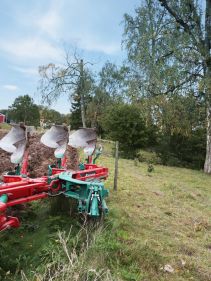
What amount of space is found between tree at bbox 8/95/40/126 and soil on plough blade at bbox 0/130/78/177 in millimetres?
47619

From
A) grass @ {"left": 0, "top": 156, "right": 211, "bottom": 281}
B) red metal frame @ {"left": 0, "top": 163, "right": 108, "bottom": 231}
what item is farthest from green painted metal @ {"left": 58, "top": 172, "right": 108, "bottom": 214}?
grass @ {"left": 0, "top": 156, "right": 211, "bottom": 281}

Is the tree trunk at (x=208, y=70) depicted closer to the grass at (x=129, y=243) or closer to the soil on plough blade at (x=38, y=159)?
the soil on plough blade at (x=38, y=159)

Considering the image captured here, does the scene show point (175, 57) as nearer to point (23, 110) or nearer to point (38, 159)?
point (38, 159)

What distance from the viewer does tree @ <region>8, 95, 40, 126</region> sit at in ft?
184

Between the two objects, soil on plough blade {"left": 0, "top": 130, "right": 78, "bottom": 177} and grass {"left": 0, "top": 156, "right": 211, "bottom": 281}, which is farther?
soil on plough blade {"left": 0, "top": 130, "right": 78, "bottom": 177}

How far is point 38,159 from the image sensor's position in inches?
275

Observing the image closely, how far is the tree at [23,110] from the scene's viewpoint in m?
56.2

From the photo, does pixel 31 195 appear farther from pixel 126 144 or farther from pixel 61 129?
pixel 126 144

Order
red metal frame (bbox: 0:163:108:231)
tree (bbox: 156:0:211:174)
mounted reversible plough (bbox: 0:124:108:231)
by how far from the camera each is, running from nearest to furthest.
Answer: red metal frame (bbox: 0:163:108:231)
mounted reversible plough (bbox: 0:124:108:231)
tree (bbox: 156:0:211:174)

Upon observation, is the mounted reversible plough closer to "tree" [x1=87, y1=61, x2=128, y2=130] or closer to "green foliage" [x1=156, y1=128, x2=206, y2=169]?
"green foliage" [x1=156, y1=128, x2=206, y2=169]

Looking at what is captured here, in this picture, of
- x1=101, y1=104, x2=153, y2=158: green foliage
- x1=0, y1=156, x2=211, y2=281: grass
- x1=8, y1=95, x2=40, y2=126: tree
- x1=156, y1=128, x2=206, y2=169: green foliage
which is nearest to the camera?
x1=0, y1=156, x2=211, y2=281: grass

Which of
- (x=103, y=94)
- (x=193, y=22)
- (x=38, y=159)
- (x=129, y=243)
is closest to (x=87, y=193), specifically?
(x=129, y=243)

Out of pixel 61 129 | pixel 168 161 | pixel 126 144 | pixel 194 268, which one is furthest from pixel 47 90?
pixel 194 268

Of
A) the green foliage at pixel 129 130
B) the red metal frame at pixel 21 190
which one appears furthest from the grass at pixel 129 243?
the green foliage at pixel 129 130
